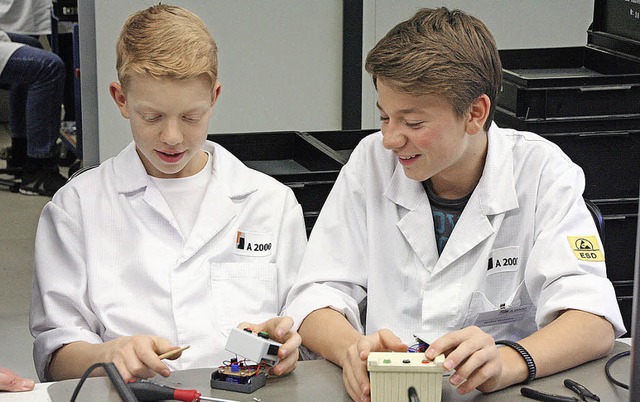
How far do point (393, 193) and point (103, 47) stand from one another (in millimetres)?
1818

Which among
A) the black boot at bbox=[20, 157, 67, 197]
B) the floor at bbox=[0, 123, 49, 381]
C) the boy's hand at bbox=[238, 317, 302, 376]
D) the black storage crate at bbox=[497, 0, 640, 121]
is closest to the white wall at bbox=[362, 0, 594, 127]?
the black storage crate at bbox=[497, 0, 640, 121]

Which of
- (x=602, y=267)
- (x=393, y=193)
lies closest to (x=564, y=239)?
(x=602, y=267)

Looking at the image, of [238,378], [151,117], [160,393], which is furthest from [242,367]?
[151,117]

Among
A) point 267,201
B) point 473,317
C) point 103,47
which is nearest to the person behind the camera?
point 473,317

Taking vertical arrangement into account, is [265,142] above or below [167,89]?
below

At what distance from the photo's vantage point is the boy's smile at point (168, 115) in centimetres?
159

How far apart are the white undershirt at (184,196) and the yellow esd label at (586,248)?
26.3 inches

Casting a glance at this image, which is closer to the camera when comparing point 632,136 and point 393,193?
point 393,193

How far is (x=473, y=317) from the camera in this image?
163cm

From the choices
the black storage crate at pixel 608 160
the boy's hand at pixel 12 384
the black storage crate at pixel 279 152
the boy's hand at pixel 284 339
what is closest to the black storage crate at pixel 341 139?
the black storage crate at pixel 279 152

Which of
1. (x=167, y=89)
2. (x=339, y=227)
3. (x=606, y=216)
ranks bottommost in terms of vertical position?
(x=606, y=216)

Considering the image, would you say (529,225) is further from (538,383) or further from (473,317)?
(538,383)

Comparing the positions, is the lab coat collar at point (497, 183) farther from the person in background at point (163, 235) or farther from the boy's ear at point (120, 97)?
the boy's ear at point (120, 97)

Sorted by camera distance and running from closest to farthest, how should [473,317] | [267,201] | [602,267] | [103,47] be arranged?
[602,267] < [473,317] < [267,201] < [103,47]
